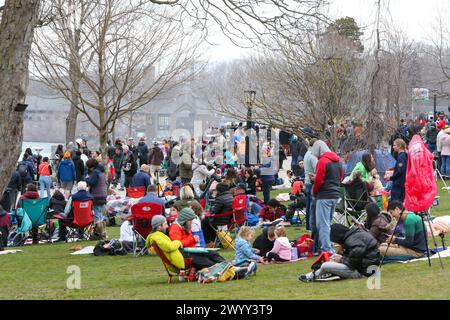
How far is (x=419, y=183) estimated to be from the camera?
39.7 feet

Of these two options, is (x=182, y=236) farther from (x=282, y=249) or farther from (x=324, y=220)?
(x=324, y=220)

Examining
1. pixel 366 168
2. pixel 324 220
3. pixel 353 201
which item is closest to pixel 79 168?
pixel 366 168

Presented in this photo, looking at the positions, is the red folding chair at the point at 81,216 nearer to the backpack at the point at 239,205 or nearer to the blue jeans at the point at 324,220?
the backpack at the point at 239,205

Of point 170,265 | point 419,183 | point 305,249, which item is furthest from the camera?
point 305,249

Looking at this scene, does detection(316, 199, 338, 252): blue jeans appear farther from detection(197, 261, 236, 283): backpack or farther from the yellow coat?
the yellow coat

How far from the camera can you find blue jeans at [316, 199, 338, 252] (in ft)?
49.0

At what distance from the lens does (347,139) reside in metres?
27.4

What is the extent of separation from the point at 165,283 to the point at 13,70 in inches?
161

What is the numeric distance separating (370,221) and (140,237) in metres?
4.91

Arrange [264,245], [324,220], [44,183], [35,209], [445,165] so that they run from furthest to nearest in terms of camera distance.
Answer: [445,165], [44,183], [35,209], [264,245], [324,220]

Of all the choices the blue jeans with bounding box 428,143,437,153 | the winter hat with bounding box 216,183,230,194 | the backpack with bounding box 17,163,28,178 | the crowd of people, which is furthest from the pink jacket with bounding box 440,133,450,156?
the backpack with bounding box 17,163,28,178

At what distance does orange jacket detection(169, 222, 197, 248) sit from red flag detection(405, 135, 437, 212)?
13.9 ft
